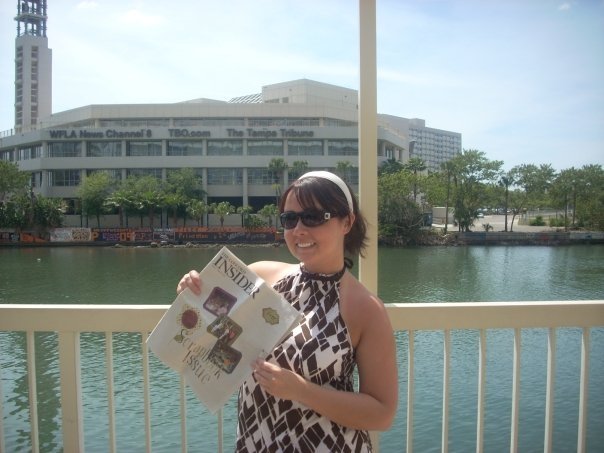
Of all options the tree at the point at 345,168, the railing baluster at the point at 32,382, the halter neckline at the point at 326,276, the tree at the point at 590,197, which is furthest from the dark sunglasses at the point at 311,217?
the tree at the point at 590,197

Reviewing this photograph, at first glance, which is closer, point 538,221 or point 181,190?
point 181,190

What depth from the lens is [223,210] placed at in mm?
42906

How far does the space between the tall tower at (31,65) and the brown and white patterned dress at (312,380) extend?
103712 millimetres

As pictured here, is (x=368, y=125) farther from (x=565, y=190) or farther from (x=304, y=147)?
(x=565, y=190)

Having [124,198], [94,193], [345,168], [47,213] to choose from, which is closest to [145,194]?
[124,198]

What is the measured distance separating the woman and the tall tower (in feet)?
340

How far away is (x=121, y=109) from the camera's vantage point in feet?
157

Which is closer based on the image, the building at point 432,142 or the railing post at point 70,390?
the railing post at point 70,390

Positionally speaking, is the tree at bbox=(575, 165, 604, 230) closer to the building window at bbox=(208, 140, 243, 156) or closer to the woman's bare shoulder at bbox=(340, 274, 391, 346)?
the building window at bbox=(208, 140, 243, 156)

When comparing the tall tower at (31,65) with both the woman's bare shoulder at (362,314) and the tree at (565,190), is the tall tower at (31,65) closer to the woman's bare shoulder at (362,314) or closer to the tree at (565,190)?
the tree at (565,190)

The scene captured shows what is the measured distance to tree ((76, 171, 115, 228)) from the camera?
42.2 metres

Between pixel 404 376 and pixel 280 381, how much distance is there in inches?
339

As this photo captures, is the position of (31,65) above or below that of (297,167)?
above

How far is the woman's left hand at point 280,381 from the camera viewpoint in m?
1.11
